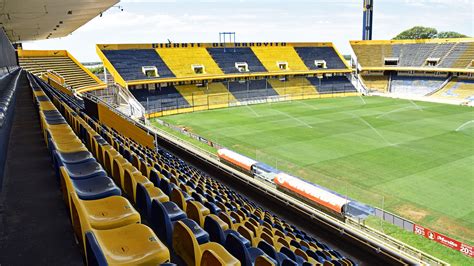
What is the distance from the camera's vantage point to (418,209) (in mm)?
15977

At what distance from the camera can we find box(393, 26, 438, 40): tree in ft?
338

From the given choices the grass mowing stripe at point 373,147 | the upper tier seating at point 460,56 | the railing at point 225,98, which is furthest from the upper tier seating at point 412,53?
the grass mowing stripe at point 373,147

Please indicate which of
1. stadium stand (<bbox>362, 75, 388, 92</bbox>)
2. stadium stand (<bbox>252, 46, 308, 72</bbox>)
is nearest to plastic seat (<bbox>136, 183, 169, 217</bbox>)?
stadium stand (<bbox>252, 46, 308, 72</bbox>)

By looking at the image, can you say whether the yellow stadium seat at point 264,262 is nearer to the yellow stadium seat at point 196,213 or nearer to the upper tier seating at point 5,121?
the yellow stadium seat at point 196,213

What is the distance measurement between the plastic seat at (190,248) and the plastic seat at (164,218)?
Answer: 0.17 m

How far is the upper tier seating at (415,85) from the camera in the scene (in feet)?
173

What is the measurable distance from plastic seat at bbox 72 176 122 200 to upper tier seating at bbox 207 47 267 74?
157 feet

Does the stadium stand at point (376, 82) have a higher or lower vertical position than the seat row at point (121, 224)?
lower

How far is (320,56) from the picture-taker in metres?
60.9

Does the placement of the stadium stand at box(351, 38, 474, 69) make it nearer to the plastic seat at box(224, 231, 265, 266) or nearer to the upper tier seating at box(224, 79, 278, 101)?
the upper tier seating at box(224, 79, 278, 101)

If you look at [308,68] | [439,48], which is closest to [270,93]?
[308,68]

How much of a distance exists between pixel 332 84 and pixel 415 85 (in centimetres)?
1190

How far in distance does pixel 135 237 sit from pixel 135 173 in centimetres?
219

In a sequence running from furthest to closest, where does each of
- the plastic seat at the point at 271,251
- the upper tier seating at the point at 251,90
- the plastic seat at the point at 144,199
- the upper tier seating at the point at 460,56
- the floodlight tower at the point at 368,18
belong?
the floodlight tower at the point at 368,18
the upper tier seating at the point at 460,56
the upper tier seating at the point at 251,90
the plastic seat at the point at 271,251
the plastic seat at the point at 144,199
